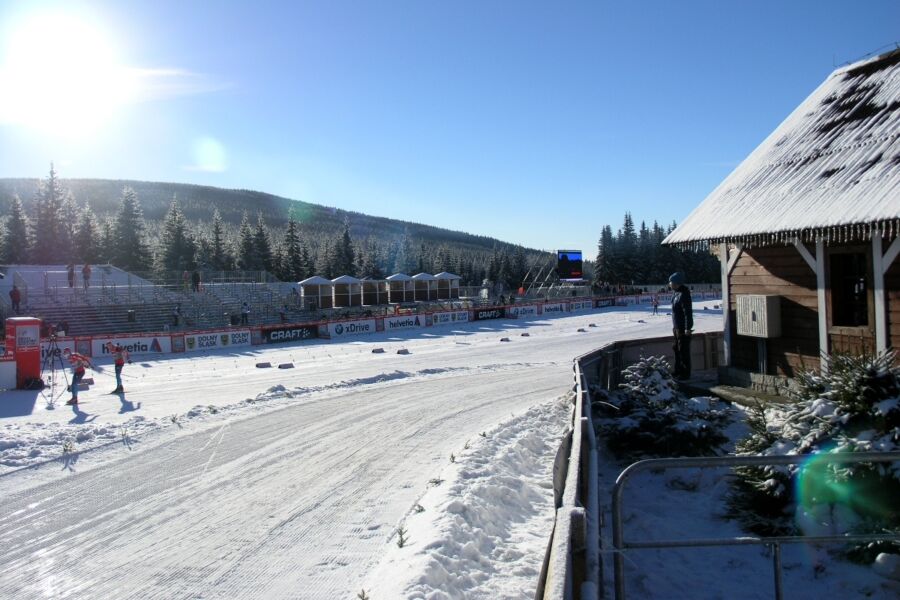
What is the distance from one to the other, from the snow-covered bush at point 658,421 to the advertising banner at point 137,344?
76.2ft

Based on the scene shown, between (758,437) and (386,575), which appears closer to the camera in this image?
(386,575)

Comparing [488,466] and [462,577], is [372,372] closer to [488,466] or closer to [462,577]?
[488,466]

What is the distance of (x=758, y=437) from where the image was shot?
7.78 m

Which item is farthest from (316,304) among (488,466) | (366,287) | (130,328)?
(488,466)

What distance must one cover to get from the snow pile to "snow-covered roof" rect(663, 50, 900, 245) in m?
6.46

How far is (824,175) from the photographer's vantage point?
478 inches

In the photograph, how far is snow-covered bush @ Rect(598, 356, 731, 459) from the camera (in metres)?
9.82

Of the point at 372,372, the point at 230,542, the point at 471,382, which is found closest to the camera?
the point at 230,542

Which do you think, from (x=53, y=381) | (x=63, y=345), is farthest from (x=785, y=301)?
(x=63, y=345)

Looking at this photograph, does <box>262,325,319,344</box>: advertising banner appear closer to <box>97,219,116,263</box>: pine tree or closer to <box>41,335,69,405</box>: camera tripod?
<box>41,335,69,405</box>: camera tripod

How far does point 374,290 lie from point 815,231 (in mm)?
41053

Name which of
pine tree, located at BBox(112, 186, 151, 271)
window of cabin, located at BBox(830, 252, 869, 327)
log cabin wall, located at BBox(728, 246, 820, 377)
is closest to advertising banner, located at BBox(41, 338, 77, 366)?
log cabin wall, located at BBox(728, 246, 820, 377)

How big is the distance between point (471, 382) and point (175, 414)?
8354 millimetres

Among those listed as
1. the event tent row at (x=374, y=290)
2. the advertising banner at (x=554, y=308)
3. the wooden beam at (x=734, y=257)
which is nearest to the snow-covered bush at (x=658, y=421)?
the wooden beam at (x=734, y=257)
